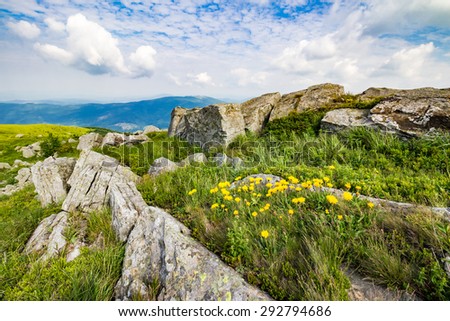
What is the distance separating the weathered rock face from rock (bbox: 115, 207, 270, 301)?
916cm

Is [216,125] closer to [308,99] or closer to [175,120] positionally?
[308,99]

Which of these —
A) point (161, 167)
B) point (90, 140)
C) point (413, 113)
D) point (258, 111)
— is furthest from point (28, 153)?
point (413, 113)

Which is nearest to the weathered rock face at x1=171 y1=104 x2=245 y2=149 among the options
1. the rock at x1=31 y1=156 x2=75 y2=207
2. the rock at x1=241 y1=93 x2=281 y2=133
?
the rock at x1=241 y1=93 x2=281 y2=133

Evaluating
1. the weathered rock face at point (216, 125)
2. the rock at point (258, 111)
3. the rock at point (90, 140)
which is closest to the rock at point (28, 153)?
the rock at point (90, 140)

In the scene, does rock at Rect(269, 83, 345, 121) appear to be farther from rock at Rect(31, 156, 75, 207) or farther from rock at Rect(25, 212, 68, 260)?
rock at Rect(25, 212, 68, 260)

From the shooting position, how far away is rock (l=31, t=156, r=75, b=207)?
309 inches

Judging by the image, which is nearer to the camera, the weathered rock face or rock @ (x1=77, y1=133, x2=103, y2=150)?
the weathered rock face

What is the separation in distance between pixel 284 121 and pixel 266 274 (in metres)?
10.9

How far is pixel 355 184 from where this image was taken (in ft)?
17.3

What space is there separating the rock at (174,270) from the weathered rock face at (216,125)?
9.16m

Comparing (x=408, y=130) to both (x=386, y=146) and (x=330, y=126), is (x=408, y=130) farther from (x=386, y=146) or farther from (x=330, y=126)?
(x=330, y=126)

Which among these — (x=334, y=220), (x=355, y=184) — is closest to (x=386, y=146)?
(x=355, y=184)

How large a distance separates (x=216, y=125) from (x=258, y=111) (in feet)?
10.2

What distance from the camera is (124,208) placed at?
209 inches
